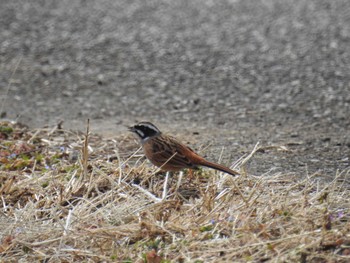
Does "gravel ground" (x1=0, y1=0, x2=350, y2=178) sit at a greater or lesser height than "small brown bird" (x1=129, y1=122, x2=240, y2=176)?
lesser

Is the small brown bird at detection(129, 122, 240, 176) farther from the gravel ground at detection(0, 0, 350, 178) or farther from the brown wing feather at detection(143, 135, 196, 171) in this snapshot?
the gravel ground at detection(0, 0, 350, 178)

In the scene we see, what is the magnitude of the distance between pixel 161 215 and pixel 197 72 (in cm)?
593

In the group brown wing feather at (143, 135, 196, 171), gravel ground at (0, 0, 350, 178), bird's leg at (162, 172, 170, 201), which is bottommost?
gravel ground at (0, 0, 350, 178)

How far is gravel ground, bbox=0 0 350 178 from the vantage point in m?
9.08

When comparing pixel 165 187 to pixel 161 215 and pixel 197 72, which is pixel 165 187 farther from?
pixel 197 72

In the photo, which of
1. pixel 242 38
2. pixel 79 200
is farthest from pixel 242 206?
pixel 242 38

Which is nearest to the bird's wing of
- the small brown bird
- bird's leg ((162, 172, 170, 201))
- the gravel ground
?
the small brown bird

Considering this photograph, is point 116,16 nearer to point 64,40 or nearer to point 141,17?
point 141,17

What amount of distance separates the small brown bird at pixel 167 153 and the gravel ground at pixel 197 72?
842 millimetres

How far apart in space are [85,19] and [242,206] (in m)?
9.27

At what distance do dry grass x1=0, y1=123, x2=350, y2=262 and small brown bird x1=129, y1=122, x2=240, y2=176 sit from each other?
0.49 ft

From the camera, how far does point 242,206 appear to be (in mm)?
6195

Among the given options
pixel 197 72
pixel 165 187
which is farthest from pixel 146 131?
pixel 197 72

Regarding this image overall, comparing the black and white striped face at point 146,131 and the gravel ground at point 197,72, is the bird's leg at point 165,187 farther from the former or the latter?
the gravel ground at point 197,72
